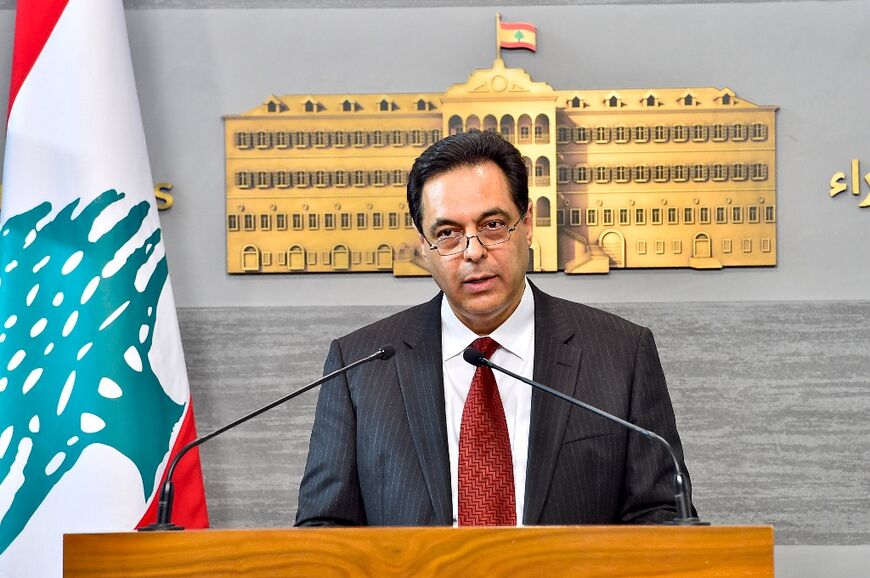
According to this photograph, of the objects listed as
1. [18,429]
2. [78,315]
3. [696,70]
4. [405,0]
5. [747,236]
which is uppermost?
[405,0]

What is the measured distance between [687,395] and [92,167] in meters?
2.01

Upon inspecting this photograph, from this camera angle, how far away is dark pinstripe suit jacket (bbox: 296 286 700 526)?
2268mm

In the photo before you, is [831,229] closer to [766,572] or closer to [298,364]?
[298,364]

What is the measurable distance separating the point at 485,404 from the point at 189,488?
1.38 m

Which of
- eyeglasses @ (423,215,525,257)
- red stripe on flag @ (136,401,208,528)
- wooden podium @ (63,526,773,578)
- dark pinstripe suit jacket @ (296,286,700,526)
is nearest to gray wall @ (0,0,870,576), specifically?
red stripe on flag @ (136,401,208,528)

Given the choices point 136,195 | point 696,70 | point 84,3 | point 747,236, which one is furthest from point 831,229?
point 84,3

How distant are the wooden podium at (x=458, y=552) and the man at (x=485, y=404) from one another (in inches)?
29.2

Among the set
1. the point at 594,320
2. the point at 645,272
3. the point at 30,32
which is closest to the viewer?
the point at 594,320

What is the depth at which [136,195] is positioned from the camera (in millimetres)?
3320

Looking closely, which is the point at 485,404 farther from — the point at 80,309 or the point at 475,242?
the point at 80,309

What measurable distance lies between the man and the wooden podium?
741 millimetres

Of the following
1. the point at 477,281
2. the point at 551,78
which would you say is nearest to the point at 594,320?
the point at 477,281

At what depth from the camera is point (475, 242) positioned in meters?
2.33

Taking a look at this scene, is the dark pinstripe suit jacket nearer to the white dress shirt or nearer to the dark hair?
the white dress shirt
